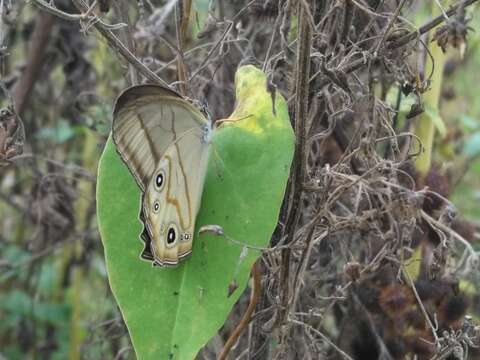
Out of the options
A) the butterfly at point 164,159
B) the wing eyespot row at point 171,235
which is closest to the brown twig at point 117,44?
the butterfly at point 164,159

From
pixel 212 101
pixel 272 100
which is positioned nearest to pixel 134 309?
pixel 272 100

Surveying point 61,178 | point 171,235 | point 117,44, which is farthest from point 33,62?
point 171,235

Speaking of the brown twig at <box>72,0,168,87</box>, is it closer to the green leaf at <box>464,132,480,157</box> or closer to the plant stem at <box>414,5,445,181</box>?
the plant stem at <box>414,5,445,181</box>

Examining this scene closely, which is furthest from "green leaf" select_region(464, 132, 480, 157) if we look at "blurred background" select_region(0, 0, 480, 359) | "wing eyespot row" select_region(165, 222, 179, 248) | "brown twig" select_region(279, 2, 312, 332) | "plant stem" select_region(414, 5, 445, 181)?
"wing eyespot row" select_region(165, 222, 179, 248)

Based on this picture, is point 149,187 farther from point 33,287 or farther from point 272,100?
point 33,287

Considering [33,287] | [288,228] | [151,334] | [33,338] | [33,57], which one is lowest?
[33,338]

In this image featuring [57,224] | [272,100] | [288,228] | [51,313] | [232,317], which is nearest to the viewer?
[272,100]
